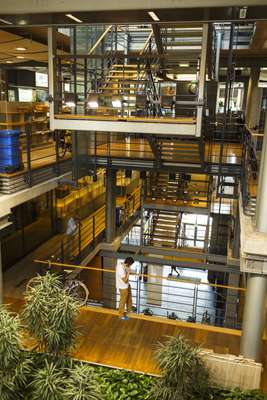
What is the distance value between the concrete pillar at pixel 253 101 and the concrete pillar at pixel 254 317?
8857 mm

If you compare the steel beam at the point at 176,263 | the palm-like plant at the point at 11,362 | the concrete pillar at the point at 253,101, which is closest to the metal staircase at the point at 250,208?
the palm-like plant at the point at 11,362

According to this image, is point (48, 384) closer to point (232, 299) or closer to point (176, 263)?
point (176, 263)

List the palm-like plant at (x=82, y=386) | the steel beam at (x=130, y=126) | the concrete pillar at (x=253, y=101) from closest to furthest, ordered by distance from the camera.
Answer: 1. the palm-like plant at (x=82, y=386)
2. the steel beam at (x=130, y=126)
3. the concrete pillar at (x=253, y=101)

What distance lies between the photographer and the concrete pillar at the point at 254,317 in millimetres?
4910

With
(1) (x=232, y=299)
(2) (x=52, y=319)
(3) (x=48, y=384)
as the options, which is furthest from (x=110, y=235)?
(3) (x=48, y=384)

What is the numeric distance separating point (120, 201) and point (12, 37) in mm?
8058

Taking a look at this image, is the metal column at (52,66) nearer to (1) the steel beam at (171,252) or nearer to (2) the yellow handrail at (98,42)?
(2) the yellow handrail at (98,42)

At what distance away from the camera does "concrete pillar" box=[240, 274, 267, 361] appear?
491 cm

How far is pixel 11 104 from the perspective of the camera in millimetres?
9133

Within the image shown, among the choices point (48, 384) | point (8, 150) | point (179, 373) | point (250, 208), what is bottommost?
point (48, 384)

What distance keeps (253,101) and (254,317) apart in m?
9.58

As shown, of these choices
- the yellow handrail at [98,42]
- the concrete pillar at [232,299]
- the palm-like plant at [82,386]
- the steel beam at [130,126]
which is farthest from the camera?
the concrete pillar at [232,299]

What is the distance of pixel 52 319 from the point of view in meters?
4.43

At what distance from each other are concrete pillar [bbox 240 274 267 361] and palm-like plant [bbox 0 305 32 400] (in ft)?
9.26
